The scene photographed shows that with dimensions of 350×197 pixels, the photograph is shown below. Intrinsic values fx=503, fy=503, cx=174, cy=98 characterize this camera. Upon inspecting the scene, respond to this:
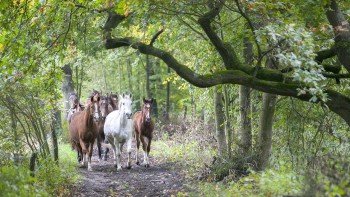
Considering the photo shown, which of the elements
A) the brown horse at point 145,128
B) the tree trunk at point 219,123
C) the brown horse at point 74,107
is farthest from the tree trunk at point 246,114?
the brown horse at point 74,107

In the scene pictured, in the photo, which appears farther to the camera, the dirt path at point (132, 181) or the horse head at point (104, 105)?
the horse head at point (104, 105)

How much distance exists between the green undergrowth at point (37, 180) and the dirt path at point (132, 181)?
1.36 ft

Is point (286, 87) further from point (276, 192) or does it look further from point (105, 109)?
point (105, 109)

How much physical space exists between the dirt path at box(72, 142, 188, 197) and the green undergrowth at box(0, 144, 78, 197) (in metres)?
0.41

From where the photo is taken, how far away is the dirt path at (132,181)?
12.0m

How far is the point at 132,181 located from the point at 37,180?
4772 mm

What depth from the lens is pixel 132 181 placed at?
1376cm

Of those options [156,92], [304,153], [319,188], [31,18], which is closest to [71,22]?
[31,18]

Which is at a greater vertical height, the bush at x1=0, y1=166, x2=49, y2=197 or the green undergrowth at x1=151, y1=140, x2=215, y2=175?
the bush at x1=0, y1=166, x2=49, y2=197

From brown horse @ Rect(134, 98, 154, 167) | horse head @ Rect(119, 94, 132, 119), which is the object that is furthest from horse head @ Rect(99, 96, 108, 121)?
horse head @ Rect(119, 94, 132, 119)

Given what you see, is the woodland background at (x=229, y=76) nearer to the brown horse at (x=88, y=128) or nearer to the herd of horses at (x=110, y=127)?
the herd of horses at (x=110, y=127)

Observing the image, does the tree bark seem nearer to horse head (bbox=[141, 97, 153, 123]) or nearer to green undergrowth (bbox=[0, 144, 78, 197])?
green undergrowth (bbox=[0, 144, 78, 197])

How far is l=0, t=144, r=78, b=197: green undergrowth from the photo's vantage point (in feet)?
22.1

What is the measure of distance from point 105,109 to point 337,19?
10970mm
